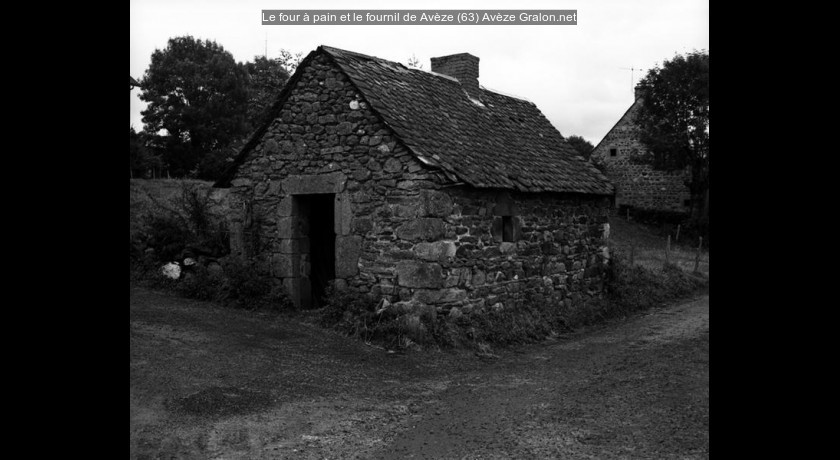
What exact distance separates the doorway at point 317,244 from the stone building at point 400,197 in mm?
27

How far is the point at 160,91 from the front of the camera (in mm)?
34656

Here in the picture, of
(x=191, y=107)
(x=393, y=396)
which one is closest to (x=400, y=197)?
(x=393, y=396)

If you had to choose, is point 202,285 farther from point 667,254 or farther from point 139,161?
point 139,161

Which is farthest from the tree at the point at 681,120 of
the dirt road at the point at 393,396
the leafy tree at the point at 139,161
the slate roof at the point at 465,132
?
the leafy tree at the point at 139,161

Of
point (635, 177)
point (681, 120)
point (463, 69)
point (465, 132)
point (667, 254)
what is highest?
point (681, 120)

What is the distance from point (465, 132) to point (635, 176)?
21889 mm

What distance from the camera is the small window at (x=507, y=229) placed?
11086mm

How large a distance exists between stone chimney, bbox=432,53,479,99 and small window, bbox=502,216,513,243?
14.0ft

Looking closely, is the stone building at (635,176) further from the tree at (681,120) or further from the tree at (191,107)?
the tree at (191,107)

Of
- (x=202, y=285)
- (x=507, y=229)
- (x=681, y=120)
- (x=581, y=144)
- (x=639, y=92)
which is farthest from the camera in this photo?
(x=581, y=144)

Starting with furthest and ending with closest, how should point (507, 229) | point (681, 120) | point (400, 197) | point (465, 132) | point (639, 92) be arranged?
1. point (639, 92)
2. point (681, 120)
3. point (465, 132)
4. point (507, 229)
5. point (400, 197)

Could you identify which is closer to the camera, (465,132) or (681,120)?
(465,132)

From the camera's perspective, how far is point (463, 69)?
47.9ft
